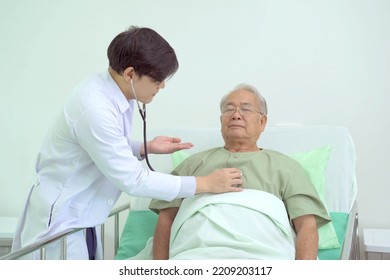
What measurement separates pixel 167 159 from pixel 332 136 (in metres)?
0.69

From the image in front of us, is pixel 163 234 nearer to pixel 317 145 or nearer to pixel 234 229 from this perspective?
pixel 234 229

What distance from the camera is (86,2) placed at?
98.8 inches

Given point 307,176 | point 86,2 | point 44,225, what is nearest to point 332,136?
point 307,176

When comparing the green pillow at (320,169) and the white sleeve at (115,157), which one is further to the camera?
the green pillow at (320,169)

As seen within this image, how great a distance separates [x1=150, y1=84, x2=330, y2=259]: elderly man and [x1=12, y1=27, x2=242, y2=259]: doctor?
0.39ft

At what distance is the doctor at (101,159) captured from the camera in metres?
1.27

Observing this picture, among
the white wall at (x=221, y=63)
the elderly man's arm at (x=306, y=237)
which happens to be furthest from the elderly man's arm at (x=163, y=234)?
the white wall at (x=221, y=63)

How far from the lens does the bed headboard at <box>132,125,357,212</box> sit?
1.77 m

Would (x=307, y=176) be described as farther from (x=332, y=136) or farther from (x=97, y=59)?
(x=97, y=59)

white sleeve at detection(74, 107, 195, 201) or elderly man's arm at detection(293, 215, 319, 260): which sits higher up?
white sleeve at detection(74, 107, 195, 201)

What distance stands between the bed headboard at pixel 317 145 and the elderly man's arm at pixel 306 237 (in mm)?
313

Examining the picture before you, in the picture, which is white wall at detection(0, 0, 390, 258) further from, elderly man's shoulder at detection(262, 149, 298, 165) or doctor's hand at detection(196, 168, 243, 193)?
doctor's hand at detection(196, 168, 243, 193)

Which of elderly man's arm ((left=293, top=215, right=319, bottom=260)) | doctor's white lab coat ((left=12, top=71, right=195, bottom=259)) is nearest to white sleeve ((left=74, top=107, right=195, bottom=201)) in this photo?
doctor's white lab coat ((left=12, top=71, right=195, bottom=259))

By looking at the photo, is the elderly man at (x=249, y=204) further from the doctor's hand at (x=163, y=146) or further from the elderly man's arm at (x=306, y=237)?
the doctor's hand at (x=163, y=146)
